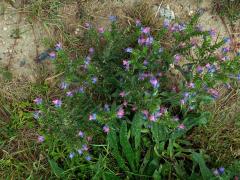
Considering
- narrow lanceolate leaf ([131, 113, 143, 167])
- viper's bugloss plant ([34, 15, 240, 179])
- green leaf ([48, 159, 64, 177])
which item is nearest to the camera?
viper's bugloss plant ([34, 15, 240, 179])

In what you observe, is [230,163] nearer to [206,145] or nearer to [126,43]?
[206,145]

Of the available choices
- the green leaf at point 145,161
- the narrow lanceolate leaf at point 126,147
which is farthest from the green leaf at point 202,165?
the narrow lanceolate leaf at point 126,147

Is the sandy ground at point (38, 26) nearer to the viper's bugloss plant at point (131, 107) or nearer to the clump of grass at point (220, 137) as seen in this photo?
the viper's bugloss plant at point (131, 107)

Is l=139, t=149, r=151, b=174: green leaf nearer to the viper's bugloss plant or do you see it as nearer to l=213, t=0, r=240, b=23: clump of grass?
the viper's bugloss plant

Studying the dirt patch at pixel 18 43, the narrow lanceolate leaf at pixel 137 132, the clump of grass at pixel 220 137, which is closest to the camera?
the narrow lanceolate leaf at pixel 137 132

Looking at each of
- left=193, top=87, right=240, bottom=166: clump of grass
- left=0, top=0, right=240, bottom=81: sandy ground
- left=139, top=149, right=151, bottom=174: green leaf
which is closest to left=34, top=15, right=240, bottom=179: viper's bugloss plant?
left=139, top=149, right=151, bottom=174: green leaf

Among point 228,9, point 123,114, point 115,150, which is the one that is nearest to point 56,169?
point 115,150

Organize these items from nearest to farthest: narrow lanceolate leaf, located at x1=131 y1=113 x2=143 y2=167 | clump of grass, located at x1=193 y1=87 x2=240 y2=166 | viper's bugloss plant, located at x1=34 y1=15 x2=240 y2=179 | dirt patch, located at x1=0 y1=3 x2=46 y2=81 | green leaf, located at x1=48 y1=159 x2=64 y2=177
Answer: viper's bugloss plant, located at x1=34 y1=15 x2=240 y2=179 → narrow lanceolate leaf, located at x1=131 y1=113 x2=143 y2=167 → green leaf, located at x1=48 y1=159 x2=64 y2=177 → clump of grass, located at x1=193 y1=87 x2=240 y2=166 → dirt patch, located at x1=0 y1=3 x2=46 y2=81

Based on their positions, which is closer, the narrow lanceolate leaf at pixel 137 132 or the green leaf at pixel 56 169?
the narrow lanceolate leaf at pixel 137 132

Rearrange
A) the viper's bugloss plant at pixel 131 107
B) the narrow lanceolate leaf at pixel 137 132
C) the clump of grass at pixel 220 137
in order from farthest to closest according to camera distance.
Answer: the clump of grass at pixel 220 137 → the narrow lanceolate leaf at pixel 137 132 → the viper's bugloss plant at pixel 131 107
